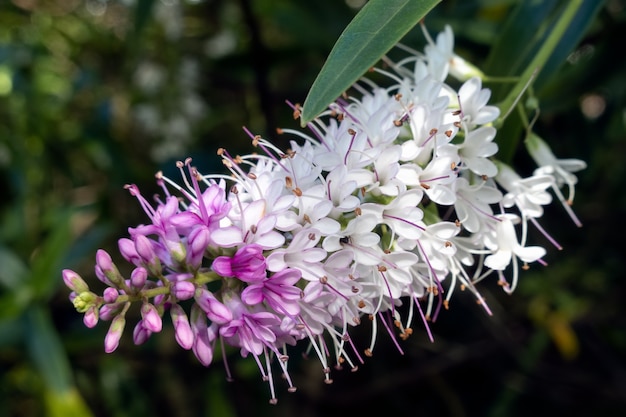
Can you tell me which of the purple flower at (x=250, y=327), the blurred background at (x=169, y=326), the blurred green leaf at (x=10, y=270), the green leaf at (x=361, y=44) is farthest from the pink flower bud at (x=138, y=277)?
the blurred green leaf at (x=10, y=270)

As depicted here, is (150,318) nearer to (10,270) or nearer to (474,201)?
(474,201)

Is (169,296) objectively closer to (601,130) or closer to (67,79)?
(601,130)

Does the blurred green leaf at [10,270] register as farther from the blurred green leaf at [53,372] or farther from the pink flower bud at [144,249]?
the pink flower bud at [144,249]

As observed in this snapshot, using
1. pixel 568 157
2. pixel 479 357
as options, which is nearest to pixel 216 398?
pixel 479 357

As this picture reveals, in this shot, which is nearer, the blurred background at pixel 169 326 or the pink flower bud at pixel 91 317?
the pink flower bud at pixel 91 317

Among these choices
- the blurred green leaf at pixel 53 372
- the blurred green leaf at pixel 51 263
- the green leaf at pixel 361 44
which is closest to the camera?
the green leaf at pixel 361 44

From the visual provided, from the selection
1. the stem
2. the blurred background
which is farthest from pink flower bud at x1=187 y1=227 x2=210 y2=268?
the blurred background

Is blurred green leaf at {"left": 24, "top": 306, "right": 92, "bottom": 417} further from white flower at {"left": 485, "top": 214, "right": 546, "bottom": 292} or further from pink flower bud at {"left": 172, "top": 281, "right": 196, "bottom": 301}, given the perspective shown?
white flower at {"left": 485, "top": 214, "right": 546, "bottom": 292}
